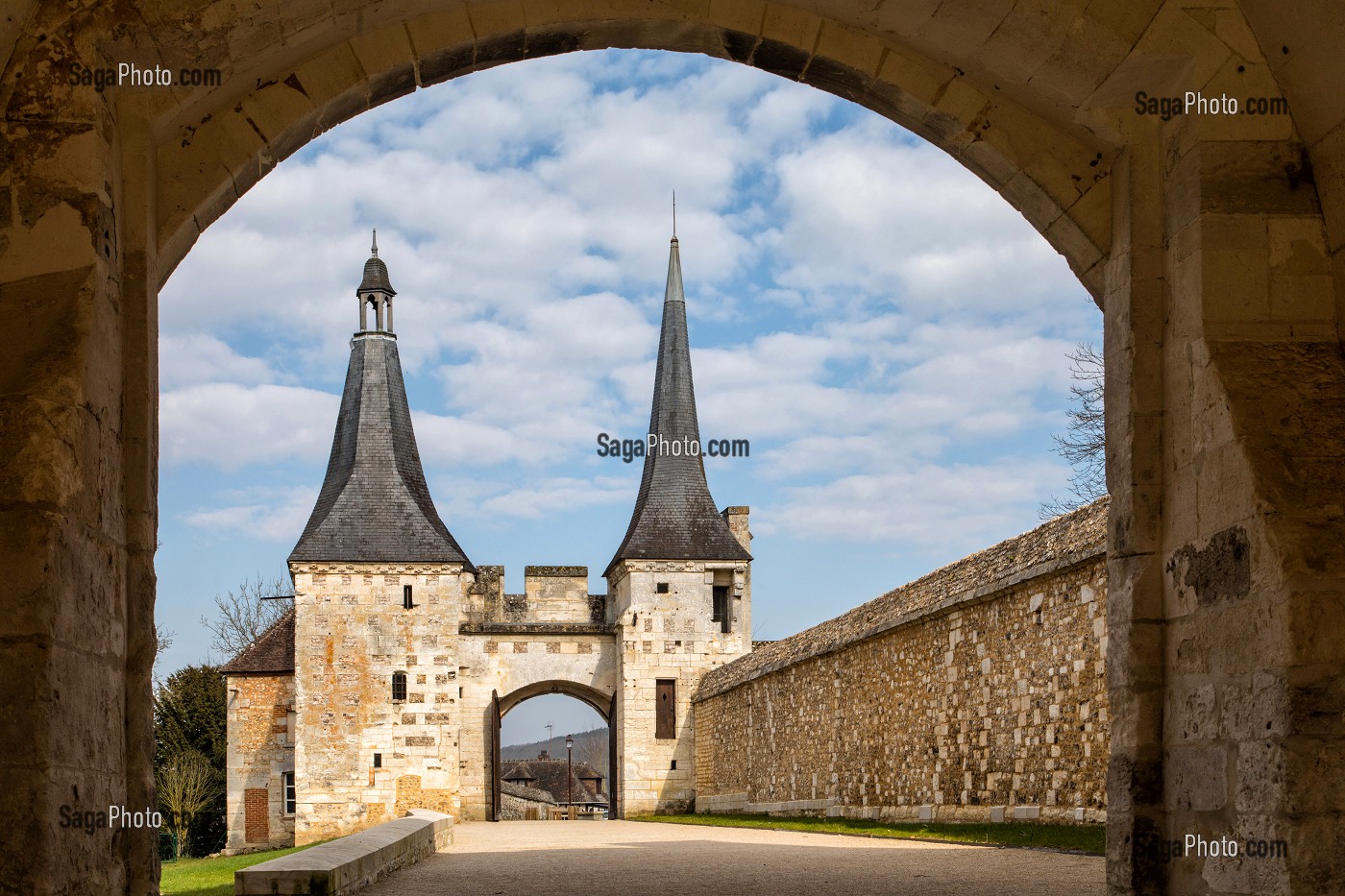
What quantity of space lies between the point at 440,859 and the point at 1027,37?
8.81m

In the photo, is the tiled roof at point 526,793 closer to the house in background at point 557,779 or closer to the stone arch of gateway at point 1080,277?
the house in background at point 557,779

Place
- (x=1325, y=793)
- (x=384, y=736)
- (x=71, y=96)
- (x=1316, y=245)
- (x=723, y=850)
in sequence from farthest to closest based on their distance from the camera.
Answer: (x=384, y=736), (x=723, y=850), (x=1316, y=245), (x=71, y=96), (x=1325, y=793)

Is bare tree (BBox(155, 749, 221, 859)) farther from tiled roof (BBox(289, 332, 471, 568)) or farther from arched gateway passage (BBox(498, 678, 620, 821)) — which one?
arched gateway passage (BBox(498, 678, 620, 821))

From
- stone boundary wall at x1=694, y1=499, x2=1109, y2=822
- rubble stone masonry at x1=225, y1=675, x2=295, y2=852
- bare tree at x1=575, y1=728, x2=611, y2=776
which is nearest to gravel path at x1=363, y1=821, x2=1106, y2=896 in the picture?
stone boundary wall at x1=694, y1=499, x2=1109, y2=822

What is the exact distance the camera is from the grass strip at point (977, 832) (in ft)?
29.3

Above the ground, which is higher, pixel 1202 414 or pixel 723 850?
pixel 1202 414

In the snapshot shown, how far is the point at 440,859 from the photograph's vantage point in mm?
11352

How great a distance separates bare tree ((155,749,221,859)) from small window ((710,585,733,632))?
11.3 metres

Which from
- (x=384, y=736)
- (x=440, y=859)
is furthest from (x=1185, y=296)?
(x=384, y=736)

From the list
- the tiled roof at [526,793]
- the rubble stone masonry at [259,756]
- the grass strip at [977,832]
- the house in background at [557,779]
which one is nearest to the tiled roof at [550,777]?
the house in background at [557,779]

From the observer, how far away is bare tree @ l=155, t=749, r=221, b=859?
90.8 ft

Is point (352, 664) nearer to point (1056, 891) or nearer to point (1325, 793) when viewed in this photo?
point (1056, 891)

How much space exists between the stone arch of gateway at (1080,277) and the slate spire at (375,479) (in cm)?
2290

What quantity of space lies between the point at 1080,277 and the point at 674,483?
24.1 meters
